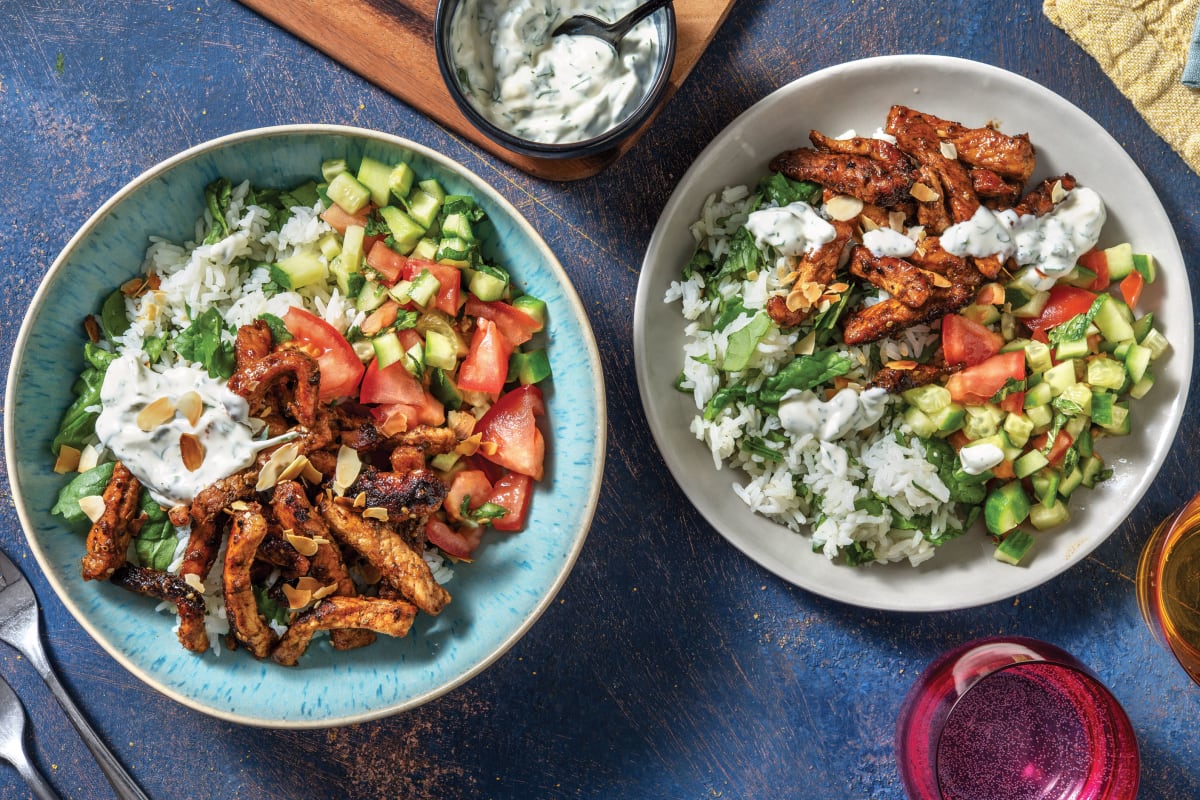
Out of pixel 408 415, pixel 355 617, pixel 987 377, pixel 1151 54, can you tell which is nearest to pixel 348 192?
pixel 408 415

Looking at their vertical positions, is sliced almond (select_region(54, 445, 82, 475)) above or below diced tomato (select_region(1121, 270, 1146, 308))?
below

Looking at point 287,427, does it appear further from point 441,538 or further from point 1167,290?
point 1167,290

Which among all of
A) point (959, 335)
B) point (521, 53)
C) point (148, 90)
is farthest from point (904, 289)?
point (148, 90)

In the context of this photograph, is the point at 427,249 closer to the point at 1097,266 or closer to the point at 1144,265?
the point at 1097,266

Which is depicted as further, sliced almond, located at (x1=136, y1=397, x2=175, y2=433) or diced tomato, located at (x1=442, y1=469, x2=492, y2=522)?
diced tomato, located at (x1=442, y1=469, x2=492, y2=522)

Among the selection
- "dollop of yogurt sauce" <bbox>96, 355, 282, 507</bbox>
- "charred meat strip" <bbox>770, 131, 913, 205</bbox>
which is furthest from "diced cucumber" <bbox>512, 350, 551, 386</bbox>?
"charred meat strip" <bbox>770, 131, 913, 205</bbox>

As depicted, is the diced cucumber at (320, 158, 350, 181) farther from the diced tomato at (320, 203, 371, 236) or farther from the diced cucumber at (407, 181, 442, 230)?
the diced cucumber at (407, 181, 442, 230)
